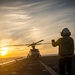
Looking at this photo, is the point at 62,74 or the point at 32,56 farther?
the point at 32,56

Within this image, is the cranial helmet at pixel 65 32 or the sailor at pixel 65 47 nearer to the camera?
the cranial helmet at pixel 65 32

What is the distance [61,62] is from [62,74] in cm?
61

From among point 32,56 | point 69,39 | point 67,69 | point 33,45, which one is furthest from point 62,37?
point 33,45

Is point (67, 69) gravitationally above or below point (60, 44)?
below

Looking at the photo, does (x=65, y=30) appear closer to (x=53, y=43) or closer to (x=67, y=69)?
(x=53, y=43)

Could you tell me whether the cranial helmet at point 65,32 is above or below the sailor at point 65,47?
above

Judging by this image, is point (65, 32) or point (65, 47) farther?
point (65, 47)

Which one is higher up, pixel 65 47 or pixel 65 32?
pixel 65 32

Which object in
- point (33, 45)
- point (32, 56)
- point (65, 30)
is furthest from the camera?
point (33, 45)

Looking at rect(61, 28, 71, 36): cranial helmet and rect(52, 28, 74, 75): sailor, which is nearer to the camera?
rect(61, 28, 71, 36): cranial helmet

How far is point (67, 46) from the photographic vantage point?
→ 45.8 feet

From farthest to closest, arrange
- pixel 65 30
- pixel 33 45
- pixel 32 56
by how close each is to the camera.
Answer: pixel 33 45
pixel 32 56
pixel 65 30

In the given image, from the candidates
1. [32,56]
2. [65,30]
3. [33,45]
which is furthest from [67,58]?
[33,45]

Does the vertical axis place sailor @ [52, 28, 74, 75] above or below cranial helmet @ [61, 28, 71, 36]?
below
